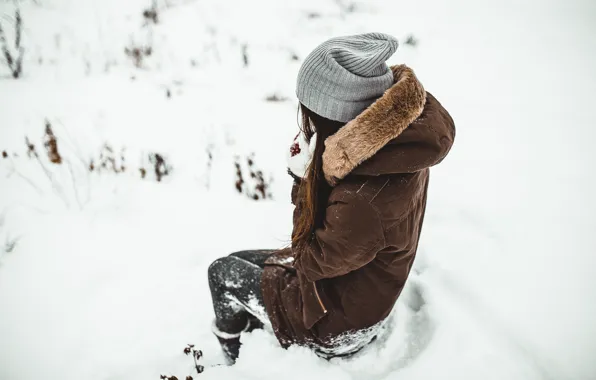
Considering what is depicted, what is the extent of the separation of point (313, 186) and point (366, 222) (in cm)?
27

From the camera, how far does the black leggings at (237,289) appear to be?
1608mm

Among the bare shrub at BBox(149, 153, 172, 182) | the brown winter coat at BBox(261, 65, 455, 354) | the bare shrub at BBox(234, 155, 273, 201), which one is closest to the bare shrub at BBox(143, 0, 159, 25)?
the bare shrub at BBox(149, 153, 172, 182)

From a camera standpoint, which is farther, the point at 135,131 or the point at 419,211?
the point at 135,131

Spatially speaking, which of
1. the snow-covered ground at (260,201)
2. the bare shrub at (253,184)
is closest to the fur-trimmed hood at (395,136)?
the snow-covered ground at (260,201)

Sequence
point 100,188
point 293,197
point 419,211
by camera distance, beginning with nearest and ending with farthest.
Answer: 1. point 419,211
2. point 293,197
3. point 100,188

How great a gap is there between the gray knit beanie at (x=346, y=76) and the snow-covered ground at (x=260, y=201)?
117cm

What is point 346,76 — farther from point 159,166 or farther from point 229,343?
point 159,166

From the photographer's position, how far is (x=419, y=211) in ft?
4.44

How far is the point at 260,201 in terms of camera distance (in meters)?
2.76

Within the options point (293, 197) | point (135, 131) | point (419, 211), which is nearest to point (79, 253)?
point (135, 131)

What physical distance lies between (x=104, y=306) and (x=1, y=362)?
56 cm

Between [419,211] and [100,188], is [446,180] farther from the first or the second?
[100,188]

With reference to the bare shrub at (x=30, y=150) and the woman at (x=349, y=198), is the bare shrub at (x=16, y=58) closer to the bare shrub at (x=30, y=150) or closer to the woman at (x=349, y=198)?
the bare shrub at (x=30, y=150)

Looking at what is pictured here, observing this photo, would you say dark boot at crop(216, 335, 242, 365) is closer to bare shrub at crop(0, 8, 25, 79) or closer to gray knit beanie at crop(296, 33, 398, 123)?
gray knit beanie at crop(296, 33, 398, 123)
